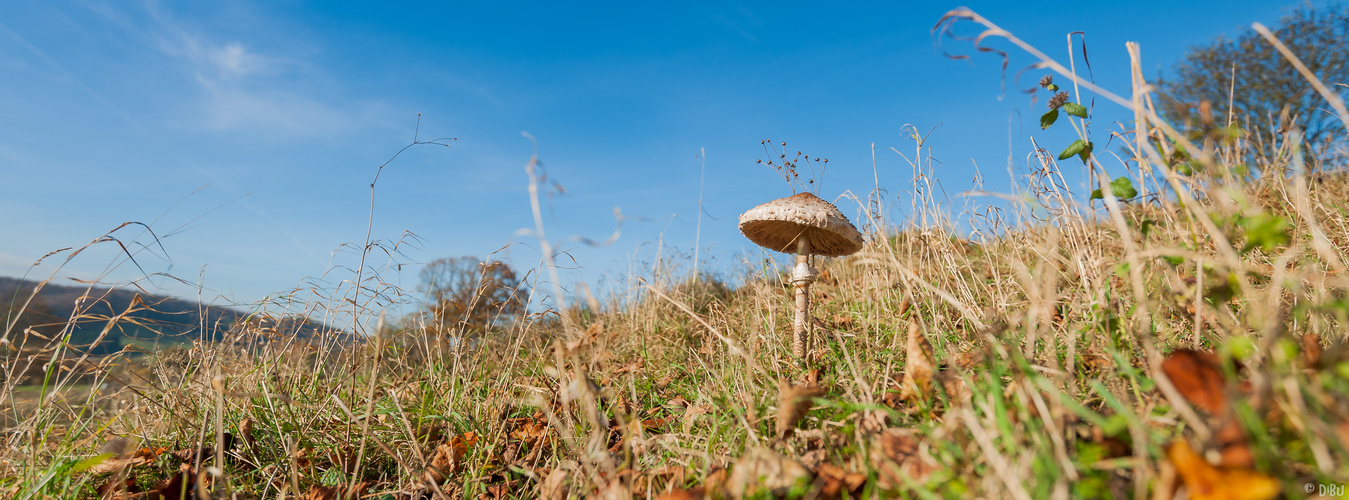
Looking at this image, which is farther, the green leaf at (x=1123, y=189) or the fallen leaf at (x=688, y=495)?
the green leaf at (x=1123, y=189)

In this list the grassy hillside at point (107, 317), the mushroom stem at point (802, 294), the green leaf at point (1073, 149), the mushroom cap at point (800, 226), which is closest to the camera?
the green leaf at point (1073, 149)

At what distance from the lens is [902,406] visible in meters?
2.22

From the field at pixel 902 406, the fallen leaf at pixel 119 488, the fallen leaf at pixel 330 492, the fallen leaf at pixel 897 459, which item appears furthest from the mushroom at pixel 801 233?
→ the fallen leaf at pixel 119 488

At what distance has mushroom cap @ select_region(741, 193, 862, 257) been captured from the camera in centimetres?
314

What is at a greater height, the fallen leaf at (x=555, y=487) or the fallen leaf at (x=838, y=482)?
the fallen leaf at (x=838, y=482)

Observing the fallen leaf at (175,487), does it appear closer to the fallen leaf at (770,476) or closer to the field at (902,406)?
the field at (902,406)

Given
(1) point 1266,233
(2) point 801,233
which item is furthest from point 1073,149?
(2) point 801,233

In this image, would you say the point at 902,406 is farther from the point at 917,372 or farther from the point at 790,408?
the point at 790,408

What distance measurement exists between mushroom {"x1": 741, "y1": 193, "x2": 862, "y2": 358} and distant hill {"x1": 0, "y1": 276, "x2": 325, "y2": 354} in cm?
276

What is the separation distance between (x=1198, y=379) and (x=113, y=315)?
4.14m

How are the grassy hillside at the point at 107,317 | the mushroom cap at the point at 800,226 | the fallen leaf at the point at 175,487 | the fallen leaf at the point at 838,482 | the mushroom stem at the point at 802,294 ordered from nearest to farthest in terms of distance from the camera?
1. the fallen leaf at the point at 838,482
2. the fallen leaf at the point at 175,487
3. the grassy hillside at the point at 107,317
4. the mushroom cap at the point at 800,226
5. the mushroom stem at the point at 802,294

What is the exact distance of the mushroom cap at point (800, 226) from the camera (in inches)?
124

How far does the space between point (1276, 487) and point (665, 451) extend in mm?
1875

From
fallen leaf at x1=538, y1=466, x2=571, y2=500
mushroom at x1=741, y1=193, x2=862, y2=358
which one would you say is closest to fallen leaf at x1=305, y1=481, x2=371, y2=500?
fallen leaf at x1=538, y1=466, x2=571, y2=500
